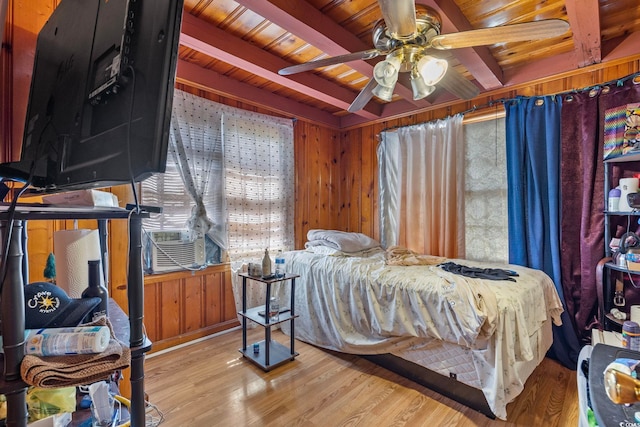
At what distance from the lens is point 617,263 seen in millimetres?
1928

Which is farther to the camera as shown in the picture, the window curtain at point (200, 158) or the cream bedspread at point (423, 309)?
the window curtain at point (200, 158)

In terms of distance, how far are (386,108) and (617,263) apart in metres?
2.49

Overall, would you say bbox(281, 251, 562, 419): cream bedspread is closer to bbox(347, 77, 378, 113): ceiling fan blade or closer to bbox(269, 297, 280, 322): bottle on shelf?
bbox(269, 297, 280, 322): bottle on shelf

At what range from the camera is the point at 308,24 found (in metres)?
1.76

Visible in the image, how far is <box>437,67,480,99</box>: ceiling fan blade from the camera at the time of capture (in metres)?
1.76

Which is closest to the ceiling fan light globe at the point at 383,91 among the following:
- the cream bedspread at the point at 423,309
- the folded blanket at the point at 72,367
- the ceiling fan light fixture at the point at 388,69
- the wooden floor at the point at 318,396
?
the ceiling fan light fixture at the point at 388,69

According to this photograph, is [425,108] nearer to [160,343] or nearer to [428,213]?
[428,213]

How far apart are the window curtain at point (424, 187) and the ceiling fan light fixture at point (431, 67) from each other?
1423 mm

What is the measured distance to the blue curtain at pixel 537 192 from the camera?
230cm

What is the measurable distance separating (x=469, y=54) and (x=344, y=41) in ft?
3.04

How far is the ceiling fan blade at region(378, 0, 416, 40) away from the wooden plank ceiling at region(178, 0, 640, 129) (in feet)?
1.45

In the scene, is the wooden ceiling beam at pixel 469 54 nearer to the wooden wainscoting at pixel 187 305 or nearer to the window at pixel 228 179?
the window at pixel 228 179

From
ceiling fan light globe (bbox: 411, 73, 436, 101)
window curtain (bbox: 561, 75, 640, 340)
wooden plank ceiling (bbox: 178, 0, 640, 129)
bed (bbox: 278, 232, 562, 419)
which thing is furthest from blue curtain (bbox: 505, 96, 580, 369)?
ceiling fan light globe (bbox: 411, 73, 436, 101)

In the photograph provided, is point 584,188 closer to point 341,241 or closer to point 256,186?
point 341,241
